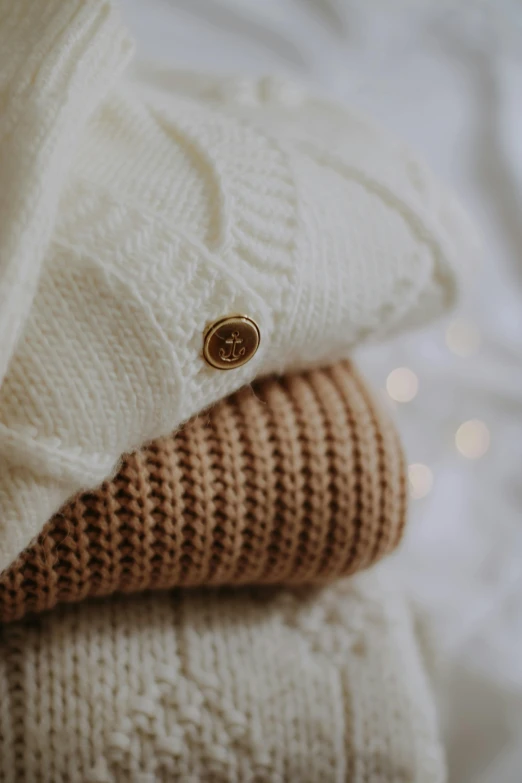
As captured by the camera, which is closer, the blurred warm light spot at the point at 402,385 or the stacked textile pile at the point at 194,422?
the stacked textile pile at the point at 194,422

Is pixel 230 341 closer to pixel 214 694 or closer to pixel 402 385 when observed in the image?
pixel 214 694

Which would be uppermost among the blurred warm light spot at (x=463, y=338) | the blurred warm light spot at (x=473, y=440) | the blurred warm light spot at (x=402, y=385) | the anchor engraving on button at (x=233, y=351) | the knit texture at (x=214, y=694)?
the anchor engraving on button at (x=233, y=351)

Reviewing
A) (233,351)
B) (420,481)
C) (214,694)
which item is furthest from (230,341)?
(420,481)

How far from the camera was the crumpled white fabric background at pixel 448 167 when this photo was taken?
0.68 meters

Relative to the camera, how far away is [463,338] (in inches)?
30.8

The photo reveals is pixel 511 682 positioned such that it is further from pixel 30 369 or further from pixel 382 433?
pixel 30 369

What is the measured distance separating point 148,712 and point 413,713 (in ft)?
0.61

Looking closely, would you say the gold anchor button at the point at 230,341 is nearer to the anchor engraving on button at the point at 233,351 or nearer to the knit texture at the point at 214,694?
the anchor engraving on button at the point at 233,351

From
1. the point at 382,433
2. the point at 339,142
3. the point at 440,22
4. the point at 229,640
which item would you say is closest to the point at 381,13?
the point at 440,22

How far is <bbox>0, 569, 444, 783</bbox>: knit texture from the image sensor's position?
429 millimetres

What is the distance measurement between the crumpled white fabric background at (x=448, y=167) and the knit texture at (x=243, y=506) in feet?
0.77

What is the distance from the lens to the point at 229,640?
481mm

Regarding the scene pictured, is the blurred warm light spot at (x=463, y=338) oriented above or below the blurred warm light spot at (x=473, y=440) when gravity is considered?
above

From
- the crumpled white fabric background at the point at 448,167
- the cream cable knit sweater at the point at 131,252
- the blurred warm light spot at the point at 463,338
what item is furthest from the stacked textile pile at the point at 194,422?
the blurred warm light spot at the point at 463,338
